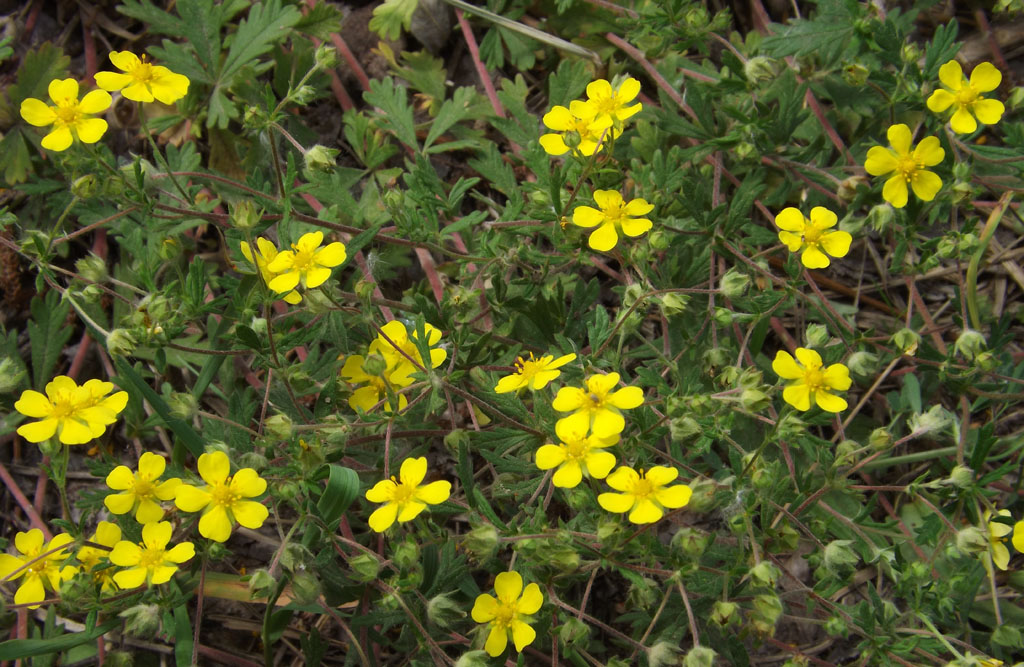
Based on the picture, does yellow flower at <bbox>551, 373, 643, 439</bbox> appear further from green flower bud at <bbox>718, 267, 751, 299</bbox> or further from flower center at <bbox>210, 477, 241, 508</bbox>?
flower center at <bbox>210, 477, 241, 508</bbox>

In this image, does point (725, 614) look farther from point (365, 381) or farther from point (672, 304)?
point (365, 381)

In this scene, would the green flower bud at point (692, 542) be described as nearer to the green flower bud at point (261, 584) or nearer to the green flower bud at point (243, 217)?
the green flower bud at point (261, 584)

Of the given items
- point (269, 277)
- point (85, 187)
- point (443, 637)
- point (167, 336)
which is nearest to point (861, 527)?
point (443, 637)

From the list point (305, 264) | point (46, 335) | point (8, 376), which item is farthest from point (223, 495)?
point (46, 335)

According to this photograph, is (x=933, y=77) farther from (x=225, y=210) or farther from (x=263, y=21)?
(x=225, y=210)

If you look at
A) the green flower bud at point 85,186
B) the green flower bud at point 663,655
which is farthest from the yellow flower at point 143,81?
the green flower bud at point 663,655

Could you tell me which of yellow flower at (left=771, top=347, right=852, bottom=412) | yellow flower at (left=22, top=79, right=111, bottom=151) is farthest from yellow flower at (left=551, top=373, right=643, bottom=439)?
yellow flower at (left=22, top=79, right=111, bottom=151)
